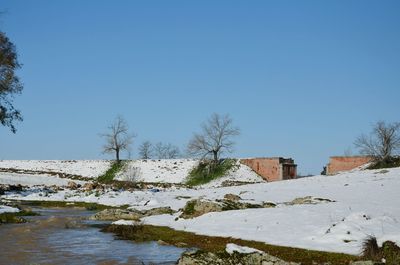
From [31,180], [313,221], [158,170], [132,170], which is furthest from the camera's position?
[132,170]

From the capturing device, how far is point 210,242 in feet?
56.6

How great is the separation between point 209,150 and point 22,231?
184ft

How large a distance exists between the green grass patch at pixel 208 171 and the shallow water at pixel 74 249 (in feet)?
168

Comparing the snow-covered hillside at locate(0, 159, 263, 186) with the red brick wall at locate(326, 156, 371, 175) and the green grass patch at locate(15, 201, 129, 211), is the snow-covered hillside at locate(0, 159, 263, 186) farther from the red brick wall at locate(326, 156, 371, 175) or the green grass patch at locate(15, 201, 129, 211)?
the green grass patch at locate(15, 201, 129, 211)

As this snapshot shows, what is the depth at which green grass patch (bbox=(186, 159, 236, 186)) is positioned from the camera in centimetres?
7262

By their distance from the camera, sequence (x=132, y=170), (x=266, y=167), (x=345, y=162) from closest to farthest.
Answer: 1. (x=345, y=162)
2. (x=266, y=167)
3. (x=132, y=170)

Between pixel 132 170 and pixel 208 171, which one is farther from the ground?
pixel 132 170

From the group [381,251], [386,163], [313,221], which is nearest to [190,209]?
[313,221]

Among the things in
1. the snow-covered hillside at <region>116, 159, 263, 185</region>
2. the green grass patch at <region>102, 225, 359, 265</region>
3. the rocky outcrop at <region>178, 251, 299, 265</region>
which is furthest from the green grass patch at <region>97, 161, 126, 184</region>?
the rocky outcrop at <region>178, 251, 299, 265</region>

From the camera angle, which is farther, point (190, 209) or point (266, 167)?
point (266, 167)

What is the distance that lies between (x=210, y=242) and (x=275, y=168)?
53.9 metres

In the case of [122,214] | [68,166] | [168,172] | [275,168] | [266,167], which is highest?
[68,166]

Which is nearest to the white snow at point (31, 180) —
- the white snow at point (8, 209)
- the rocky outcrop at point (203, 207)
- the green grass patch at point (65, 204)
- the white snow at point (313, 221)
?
the green grass patch at point (65, 204)

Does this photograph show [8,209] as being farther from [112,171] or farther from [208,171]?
[112,171]
